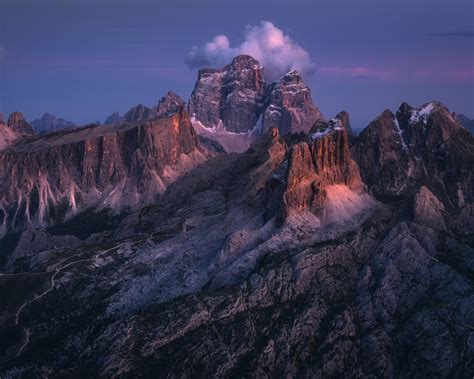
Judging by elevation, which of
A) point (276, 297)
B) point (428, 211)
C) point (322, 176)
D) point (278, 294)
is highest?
point (322, 176)

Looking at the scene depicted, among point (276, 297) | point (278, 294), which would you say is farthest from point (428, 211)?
point (276, 297)

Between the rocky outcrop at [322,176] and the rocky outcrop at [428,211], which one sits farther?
the rocky outcrop at [322,176]

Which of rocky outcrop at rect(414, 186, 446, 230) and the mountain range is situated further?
rocky outcrop at rect(414, 186, 446, 230)

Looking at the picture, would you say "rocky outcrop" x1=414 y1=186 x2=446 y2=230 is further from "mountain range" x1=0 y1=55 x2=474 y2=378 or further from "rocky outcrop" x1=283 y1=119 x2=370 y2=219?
"rocky outcrop" x1=283 y1=119 x2=370 y2=219

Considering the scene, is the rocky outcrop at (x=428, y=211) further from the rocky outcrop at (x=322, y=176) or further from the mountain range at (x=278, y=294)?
the rocky outcrop at (x=322, y=176)

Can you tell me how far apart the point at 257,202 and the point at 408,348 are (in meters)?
71.2

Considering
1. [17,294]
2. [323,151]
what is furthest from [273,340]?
[17,294]

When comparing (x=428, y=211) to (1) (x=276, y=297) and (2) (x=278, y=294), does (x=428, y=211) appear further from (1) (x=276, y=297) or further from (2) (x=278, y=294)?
(1) (x=276, y=297)

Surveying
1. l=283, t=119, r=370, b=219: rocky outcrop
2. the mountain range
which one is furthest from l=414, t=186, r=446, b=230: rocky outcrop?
l=283, t=119, r=370, b=219: rocky outcrop

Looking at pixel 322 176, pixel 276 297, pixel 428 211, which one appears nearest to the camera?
pixel 276 297

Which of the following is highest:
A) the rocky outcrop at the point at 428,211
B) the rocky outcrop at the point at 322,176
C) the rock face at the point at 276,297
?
the rocky outcrop at the point at 322,176

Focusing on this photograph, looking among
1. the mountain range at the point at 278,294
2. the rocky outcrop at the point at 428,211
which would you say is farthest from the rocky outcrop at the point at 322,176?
the rocky outcrop at the point at 428,211

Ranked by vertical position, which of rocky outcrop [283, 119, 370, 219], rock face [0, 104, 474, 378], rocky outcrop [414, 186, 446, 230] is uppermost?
rocky outcrop [283, 119, 370, 219]

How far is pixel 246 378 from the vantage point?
125 meters
